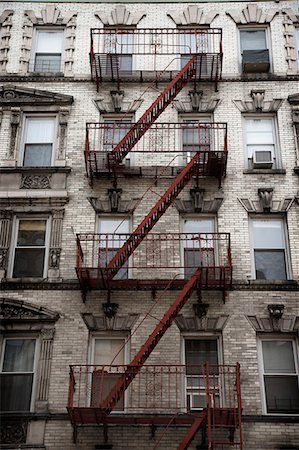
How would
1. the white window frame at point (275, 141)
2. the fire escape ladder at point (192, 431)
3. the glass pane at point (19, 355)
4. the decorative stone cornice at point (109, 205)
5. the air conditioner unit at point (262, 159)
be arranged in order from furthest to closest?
the white window frame at point (275, 141) < the air conditioner unit at point (262, 159) < the decorative stone cornice at point (109, 205) < the glass pane at point (19, 355) < the fire escape ladder at point (192, 431)

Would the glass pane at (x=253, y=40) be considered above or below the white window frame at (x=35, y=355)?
above

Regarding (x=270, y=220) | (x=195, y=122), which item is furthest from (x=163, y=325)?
(x=195, y=122)

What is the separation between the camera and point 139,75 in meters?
19.3

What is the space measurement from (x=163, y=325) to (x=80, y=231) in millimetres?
Answer: 3746

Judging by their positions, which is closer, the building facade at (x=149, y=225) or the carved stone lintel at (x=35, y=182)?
the building facade at (x=149, y=225)

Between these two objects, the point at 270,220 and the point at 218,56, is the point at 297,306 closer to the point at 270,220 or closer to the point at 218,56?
the point at 270,220

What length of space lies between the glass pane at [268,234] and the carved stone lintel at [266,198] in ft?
1.21

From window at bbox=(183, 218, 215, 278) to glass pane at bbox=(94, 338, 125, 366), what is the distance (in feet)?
7.80

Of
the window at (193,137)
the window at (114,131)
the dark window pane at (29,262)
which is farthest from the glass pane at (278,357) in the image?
the window at (114,131)

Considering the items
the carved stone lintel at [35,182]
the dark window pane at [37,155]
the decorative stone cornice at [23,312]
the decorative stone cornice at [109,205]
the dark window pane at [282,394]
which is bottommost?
the dark window pane at [282,394]

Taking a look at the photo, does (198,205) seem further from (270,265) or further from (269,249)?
(270,265)

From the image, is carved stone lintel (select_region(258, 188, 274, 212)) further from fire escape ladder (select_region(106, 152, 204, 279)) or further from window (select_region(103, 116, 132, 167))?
window (select_region(103, 116, 132, 167))

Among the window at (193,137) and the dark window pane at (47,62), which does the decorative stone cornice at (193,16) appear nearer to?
the window at (193,137)

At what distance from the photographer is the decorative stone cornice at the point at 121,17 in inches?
803
